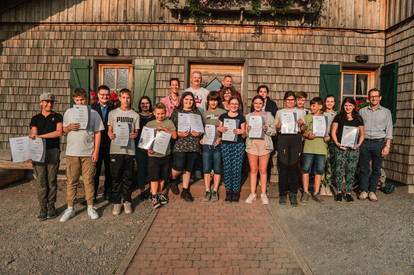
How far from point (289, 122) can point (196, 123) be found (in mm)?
1483

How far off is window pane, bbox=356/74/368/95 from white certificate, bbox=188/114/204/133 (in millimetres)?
4868

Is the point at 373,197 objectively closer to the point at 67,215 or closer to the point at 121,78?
the point at 67,215

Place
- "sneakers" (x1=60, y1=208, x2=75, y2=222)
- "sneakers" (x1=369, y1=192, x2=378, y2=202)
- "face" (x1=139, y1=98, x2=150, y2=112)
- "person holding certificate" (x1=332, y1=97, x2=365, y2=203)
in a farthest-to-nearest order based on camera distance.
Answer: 1. "sneakers" (x1=369, y1=192, x2=378, y2=202)
2. "face" (x1=139, y1=98, x2=150, y2=112)
3. "person holding certificate" (x1=332, y1=97, x2=365, y2=203)
4. "sneakers" (x1=60, y1=208, x2=75, y2=222)

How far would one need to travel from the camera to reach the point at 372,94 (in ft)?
14.2

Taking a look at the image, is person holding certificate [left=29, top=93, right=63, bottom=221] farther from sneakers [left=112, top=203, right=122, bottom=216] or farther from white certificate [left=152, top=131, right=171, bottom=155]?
white certificate [left=152, top=131, right=171, bottom=155]

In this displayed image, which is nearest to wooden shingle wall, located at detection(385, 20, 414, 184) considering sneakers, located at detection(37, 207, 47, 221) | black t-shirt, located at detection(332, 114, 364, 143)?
black t-shirt, located at detection(332, 114, 364, 143)

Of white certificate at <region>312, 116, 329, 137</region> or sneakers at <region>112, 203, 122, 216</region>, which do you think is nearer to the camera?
sneakers at <region>112, 203, 122, 216</region>

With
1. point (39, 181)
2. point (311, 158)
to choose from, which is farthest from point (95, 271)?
point (311, 158)

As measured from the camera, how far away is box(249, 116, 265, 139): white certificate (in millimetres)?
3926

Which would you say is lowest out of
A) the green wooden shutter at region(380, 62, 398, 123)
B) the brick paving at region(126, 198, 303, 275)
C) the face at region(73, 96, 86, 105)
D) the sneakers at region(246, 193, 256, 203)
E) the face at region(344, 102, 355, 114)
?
the brick paving at region(126, 198, 303, 275)

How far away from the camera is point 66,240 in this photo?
2.95 metres

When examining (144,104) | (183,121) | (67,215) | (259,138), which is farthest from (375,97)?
(67,215)

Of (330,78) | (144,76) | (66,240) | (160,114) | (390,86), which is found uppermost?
(330,78)

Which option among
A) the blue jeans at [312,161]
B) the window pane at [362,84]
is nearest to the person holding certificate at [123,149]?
the blue jeans at [312,161]
